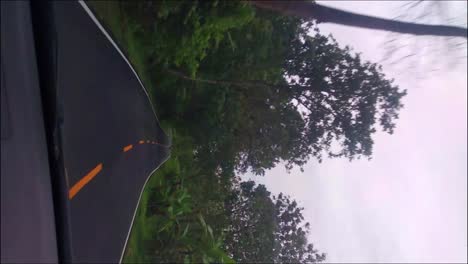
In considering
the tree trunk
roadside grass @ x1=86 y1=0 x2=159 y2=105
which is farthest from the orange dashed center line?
the tree trunk

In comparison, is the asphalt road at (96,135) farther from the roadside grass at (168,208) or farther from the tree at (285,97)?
the tree at (285,97)

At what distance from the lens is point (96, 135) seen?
647 cm

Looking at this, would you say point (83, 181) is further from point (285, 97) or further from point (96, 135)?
point (285, 97)

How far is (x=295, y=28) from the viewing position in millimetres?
9969

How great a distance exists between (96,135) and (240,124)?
5.90 m

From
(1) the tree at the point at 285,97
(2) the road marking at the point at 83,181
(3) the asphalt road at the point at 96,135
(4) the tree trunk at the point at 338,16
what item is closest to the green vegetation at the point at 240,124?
(1) the tree at the point at 285,97

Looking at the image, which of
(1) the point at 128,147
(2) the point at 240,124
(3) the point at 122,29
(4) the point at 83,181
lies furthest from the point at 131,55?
(4) the point at 83,181

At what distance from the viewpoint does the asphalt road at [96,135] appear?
210 inches

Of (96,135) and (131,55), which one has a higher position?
(131,55)

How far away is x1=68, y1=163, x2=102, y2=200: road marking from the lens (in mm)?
5309

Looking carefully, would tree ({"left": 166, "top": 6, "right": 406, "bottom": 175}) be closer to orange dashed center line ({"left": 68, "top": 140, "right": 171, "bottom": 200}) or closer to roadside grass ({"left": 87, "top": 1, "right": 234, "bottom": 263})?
roadside grass ({"left": 87, "top": 1, "right": 234, "bottom": 263})

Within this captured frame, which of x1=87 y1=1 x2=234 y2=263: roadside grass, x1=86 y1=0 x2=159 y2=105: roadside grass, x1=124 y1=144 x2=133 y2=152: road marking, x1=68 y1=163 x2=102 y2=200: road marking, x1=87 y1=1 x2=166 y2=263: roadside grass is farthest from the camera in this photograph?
x1=87 y1=1 x2=234 y2=263: roadside grass

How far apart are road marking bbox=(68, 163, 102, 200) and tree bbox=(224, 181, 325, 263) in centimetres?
521

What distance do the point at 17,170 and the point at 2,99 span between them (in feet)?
1.83
